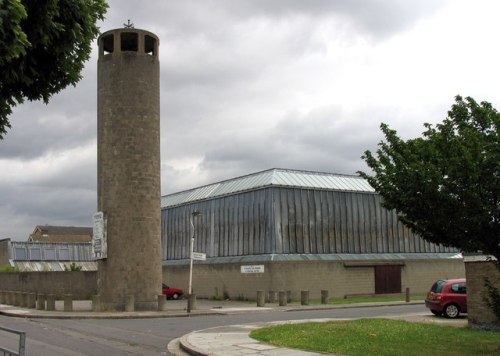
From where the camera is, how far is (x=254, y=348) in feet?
47.0

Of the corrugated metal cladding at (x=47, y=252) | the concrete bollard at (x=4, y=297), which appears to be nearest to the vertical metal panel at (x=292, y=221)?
the concrete bollard at (x=4, y=297)

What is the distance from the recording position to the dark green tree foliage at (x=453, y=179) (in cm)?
1246

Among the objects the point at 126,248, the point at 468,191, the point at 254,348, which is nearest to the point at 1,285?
the point at 126,248

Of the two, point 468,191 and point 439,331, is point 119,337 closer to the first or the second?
point 439,331

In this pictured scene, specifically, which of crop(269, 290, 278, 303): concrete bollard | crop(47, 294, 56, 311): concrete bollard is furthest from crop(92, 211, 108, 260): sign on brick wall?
crop(269, 290, 278, 303): concrete bollard

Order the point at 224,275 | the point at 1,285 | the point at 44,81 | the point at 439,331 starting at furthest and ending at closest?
the point at 1,285
the point at 224,275
the point at 439,331
the point at 44,81

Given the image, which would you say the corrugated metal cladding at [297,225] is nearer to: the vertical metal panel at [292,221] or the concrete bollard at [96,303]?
the vertical metal panel at [292,221]

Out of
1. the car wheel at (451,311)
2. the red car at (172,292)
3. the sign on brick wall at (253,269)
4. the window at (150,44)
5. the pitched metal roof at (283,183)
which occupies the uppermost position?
the window at (150,44)

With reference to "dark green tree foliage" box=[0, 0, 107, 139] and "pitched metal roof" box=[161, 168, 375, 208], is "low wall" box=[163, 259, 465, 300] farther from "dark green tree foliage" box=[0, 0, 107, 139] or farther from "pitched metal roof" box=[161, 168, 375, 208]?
"dark green tree foliage" box=[0, 0, 107, 139]

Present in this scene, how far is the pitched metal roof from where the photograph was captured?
136 ft

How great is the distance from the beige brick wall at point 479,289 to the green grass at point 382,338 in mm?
598

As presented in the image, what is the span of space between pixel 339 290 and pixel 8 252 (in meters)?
33.8

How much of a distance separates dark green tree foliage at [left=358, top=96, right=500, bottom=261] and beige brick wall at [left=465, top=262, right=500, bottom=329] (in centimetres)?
515

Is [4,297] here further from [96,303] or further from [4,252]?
[4,252]
